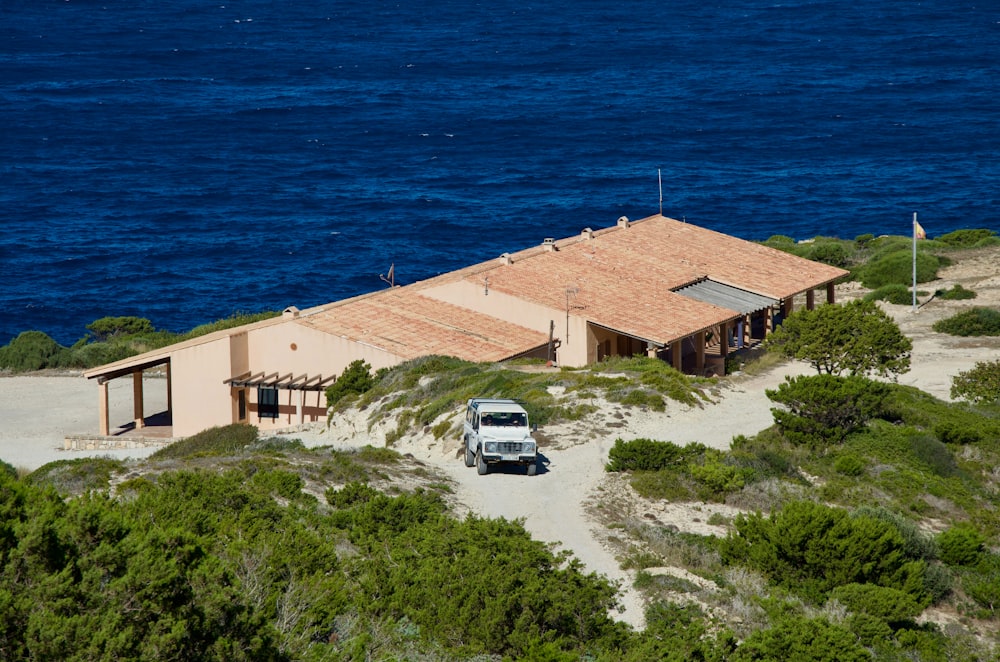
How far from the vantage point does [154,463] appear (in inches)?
1145

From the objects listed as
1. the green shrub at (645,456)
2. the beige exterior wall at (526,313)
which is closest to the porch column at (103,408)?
the beige exterior wall at (526,313)

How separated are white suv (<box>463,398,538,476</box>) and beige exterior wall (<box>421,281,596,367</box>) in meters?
12.8

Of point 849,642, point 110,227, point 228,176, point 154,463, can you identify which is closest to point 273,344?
point 154,463

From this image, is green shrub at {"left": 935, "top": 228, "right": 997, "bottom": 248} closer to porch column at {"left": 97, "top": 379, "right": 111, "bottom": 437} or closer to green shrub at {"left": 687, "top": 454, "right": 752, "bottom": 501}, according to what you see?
porch column at {"left": 97, "top": 379, "right": 111, "bottom": 437}

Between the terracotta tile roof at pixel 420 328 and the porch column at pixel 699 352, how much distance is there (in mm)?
5236

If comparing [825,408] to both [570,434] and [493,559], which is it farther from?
[493,559]

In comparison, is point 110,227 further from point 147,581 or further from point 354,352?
point 147,581

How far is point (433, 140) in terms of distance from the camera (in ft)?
410

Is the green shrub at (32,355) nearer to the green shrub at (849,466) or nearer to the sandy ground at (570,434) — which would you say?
the sandy ground at (570,434)

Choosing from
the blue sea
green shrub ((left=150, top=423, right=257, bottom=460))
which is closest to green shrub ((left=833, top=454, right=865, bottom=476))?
green shrub ((left=150, top=423, right=257, bottom=460))

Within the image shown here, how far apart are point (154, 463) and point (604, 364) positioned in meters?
16.1

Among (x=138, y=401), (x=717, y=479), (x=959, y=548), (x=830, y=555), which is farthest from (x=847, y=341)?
(x=138, y=401)

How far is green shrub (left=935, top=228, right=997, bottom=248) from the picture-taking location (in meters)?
70.6

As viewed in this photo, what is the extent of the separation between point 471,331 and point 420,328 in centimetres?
168
